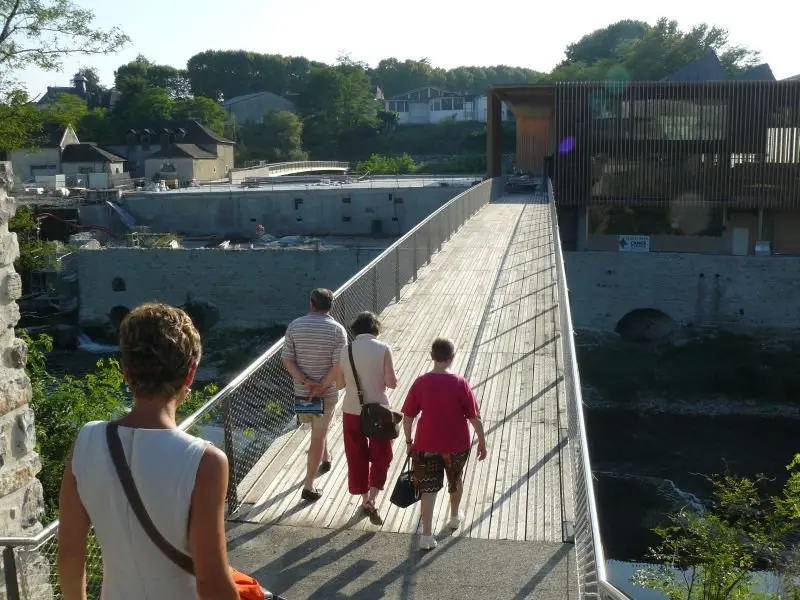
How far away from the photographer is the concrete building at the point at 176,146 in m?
67.9

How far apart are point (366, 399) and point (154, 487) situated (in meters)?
3.84

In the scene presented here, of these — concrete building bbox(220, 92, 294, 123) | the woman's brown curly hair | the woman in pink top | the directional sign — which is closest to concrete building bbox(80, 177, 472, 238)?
the directional sign

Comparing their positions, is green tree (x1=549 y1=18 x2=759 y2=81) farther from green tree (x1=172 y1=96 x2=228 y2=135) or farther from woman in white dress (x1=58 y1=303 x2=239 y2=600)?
woman in white dress (x1=58 y1=303 x2=239 y2=600)

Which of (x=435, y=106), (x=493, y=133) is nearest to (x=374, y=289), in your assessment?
(x=493, y=133)

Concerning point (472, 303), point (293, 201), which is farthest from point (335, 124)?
point (472, 303)

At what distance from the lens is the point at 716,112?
35875 mm

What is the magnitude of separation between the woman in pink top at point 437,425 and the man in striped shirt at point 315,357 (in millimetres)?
953

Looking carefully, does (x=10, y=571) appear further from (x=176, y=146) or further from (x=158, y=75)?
(x=158, y=75)

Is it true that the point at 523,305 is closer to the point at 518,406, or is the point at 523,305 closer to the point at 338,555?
the point at 518,406

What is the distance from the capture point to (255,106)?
99562mm

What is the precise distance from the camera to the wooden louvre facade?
117 ft

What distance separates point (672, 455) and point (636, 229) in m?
14.2

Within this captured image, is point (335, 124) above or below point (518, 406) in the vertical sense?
above

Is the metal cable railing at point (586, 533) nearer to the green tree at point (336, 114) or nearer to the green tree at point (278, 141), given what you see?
the green tree at point (278, 141)
